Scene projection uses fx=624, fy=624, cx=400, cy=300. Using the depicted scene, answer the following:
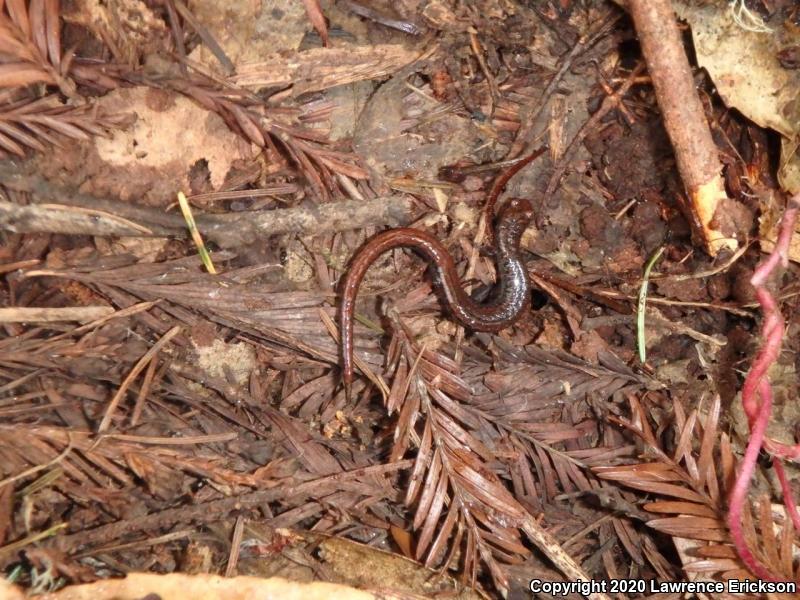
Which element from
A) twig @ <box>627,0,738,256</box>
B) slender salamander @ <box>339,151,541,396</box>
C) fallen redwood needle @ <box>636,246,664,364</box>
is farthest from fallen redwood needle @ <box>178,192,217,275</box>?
twig @ <box>627,0,738,256</box>

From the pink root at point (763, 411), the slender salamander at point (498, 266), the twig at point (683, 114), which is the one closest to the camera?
the pink root at point (763, 411)

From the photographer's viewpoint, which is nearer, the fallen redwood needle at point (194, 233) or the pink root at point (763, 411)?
the pink root at point (763, 411)

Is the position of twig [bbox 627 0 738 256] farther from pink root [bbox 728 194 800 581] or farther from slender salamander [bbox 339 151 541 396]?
slender salamander [bbox 339 151 541 396]

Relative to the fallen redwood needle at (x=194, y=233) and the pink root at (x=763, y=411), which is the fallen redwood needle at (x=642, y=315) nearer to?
the pink root at (x=763, y=411)

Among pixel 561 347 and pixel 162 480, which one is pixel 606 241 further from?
pixel 162 480

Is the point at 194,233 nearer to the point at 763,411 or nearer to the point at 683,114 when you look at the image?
the point at 683,114

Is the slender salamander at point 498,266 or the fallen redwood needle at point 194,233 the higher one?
the slender salamander at point 498,266

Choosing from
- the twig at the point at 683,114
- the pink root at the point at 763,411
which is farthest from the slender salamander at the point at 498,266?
the pink root at the point at 763,411

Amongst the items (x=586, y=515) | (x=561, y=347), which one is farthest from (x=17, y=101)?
(x=586, y=515)
